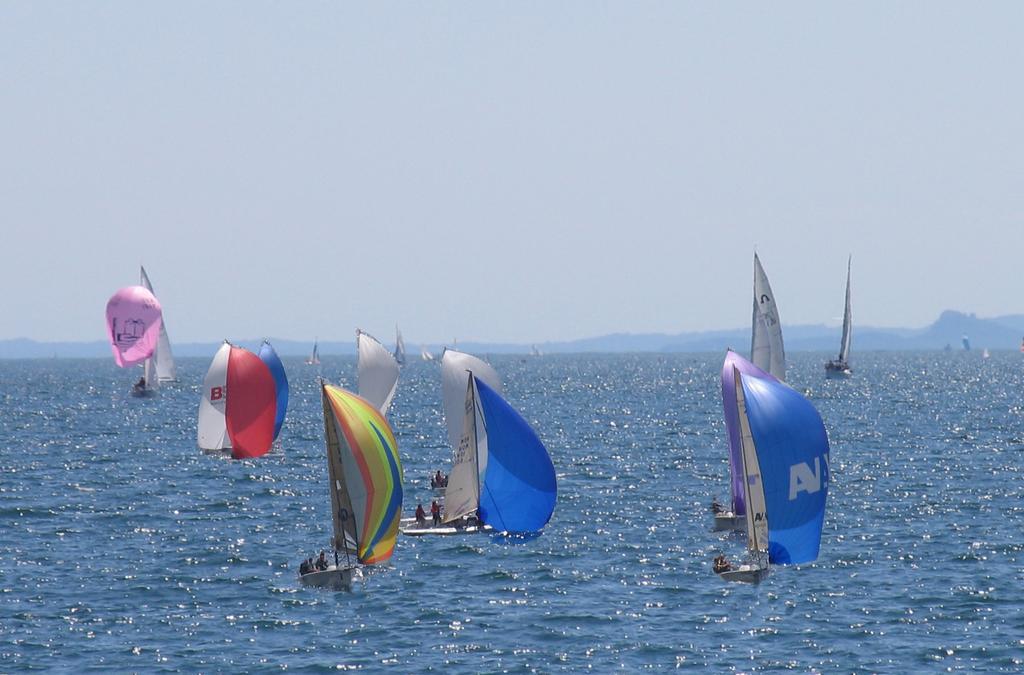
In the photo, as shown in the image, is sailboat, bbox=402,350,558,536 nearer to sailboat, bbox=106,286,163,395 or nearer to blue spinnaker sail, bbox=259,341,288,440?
blue spinnaker sail, bbox=259,341,288,440

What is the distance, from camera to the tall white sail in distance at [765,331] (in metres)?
71.8

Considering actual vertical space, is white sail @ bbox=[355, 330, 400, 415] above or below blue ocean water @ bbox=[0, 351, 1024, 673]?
above

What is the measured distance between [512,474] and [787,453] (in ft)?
38.5

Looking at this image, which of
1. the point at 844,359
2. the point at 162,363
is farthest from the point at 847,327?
the point at 162,363

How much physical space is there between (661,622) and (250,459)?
2012 inches

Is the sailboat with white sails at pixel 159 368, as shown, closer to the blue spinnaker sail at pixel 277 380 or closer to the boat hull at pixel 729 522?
the blue spinnaker sail at pixel 277 380

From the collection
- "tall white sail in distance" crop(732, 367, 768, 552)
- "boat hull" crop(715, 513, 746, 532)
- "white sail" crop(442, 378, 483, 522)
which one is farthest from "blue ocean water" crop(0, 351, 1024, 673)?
"tall white sail in distance" crop(732, 367, 768, 552)

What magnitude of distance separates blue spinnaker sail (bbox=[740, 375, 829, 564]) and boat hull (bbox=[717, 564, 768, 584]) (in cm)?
260

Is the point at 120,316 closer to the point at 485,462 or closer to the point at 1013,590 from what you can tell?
the point at 485,462

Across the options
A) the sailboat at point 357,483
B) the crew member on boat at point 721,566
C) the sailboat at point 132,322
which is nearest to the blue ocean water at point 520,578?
the crew member on boat at point 721,566

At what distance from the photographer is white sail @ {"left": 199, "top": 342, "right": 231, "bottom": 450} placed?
80812 millimetres

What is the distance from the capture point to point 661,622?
4328cm

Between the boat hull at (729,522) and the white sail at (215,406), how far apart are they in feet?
106

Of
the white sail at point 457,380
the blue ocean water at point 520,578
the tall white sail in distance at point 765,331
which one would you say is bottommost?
the blue ocean water at point 520,578
